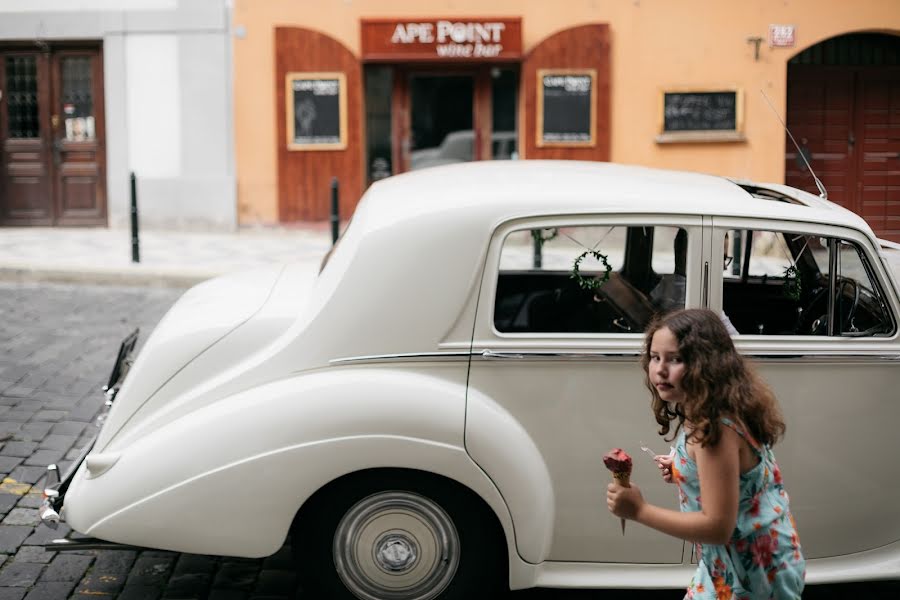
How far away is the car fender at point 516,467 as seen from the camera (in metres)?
3.85

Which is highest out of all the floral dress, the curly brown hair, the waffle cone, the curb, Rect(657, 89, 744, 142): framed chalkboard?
Rect(657, 89, 744, 142): framed chalkboard

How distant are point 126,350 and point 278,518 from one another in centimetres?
146

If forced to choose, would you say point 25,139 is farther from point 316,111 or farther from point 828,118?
point 828,118

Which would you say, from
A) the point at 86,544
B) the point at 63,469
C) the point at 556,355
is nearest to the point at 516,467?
the point at 556,355

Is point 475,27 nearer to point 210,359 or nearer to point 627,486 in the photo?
point 210,359

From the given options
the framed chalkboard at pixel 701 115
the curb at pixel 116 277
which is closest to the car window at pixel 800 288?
the curb at pixel 116 277

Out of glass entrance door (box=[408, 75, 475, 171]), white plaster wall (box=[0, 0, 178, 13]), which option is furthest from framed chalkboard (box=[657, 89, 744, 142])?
white plaster wall (box=[0, 0, 178, 13])

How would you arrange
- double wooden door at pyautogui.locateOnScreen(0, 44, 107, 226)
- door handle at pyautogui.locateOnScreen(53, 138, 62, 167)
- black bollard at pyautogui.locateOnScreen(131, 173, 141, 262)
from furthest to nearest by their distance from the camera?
door handle at pyautogui.locateOnScreen(53, 138, 62, 167) → double wooden door at pyautogui.locateOnScreen(0, 44, 107, 226) → black bollard at pyautogui.locateOnScreen(131, 173, 141, 262)

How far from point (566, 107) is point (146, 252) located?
18.0 feet

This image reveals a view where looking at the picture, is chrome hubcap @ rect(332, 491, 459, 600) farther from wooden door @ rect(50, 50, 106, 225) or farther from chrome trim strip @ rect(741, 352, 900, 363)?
wooden door @ rect(50, 50, 106, 225)

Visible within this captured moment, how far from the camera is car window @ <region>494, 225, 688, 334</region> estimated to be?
4230 millimetres

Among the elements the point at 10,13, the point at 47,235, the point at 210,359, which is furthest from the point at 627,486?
the point at 10,13

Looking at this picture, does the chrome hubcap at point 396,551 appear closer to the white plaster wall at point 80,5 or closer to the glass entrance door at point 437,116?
the glass entrance door at point 437,116

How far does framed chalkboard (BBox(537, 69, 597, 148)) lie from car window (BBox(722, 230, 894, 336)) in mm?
10311
